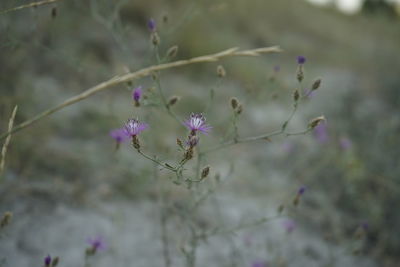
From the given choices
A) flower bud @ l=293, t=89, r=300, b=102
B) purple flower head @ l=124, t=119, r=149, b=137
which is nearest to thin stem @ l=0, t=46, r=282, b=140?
purple flower head @ l=124, t=119, r=149, b=137

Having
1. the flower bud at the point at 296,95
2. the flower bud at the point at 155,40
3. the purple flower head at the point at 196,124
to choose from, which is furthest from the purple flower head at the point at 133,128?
the flower bud at the point at 296,95

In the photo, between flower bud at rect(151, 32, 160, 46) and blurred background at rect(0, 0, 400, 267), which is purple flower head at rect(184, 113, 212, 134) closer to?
blurred background at rect(0, 0, 400, 267)

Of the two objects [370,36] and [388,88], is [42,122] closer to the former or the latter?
[388,88]

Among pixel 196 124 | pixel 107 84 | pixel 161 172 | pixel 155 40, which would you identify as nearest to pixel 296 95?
pixel 196 124

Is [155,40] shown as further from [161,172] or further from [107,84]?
[161,172]

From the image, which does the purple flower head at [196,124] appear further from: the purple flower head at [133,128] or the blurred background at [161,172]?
the blurred background at [161,172]

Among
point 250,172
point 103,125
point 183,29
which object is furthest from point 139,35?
point 250,172

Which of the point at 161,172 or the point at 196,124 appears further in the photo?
the point at 161,172

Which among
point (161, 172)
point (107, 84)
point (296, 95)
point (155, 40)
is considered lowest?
point (107, 84)

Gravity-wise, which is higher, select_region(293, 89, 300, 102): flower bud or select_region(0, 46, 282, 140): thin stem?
select_region(293, 89, 300, 102): flower bud
